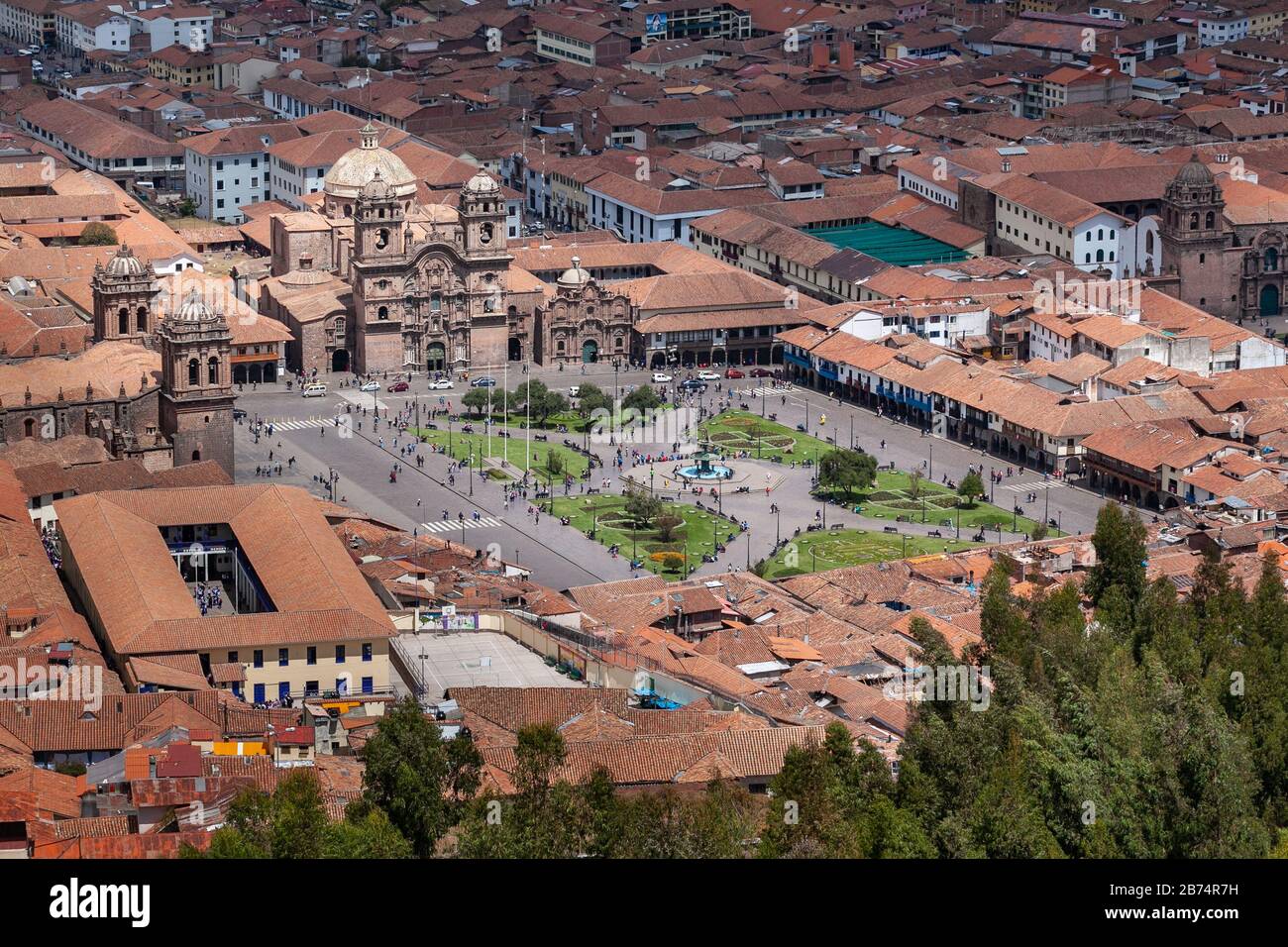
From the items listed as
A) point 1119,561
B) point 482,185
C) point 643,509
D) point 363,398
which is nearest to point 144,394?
point 363,398

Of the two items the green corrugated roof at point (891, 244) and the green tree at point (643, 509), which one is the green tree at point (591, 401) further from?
the green corrugated roof at point (891, 244)

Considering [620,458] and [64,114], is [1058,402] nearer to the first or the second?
[620,458]

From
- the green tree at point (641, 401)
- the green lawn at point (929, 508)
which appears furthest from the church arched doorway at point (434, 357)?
the green lawn at point (929, 508)

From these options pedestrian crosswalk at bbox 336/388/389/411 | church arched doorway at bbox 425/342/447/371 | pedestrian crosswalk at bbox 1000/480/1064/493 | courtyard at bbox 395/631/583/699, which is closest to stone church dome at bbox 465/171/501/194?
church arched doorway at bbox 425/342/447/371

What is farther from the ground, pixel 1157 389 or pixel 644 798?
pixel 644 798

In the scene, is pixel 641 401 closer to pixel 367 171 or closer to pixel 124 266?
pixel 124 266
